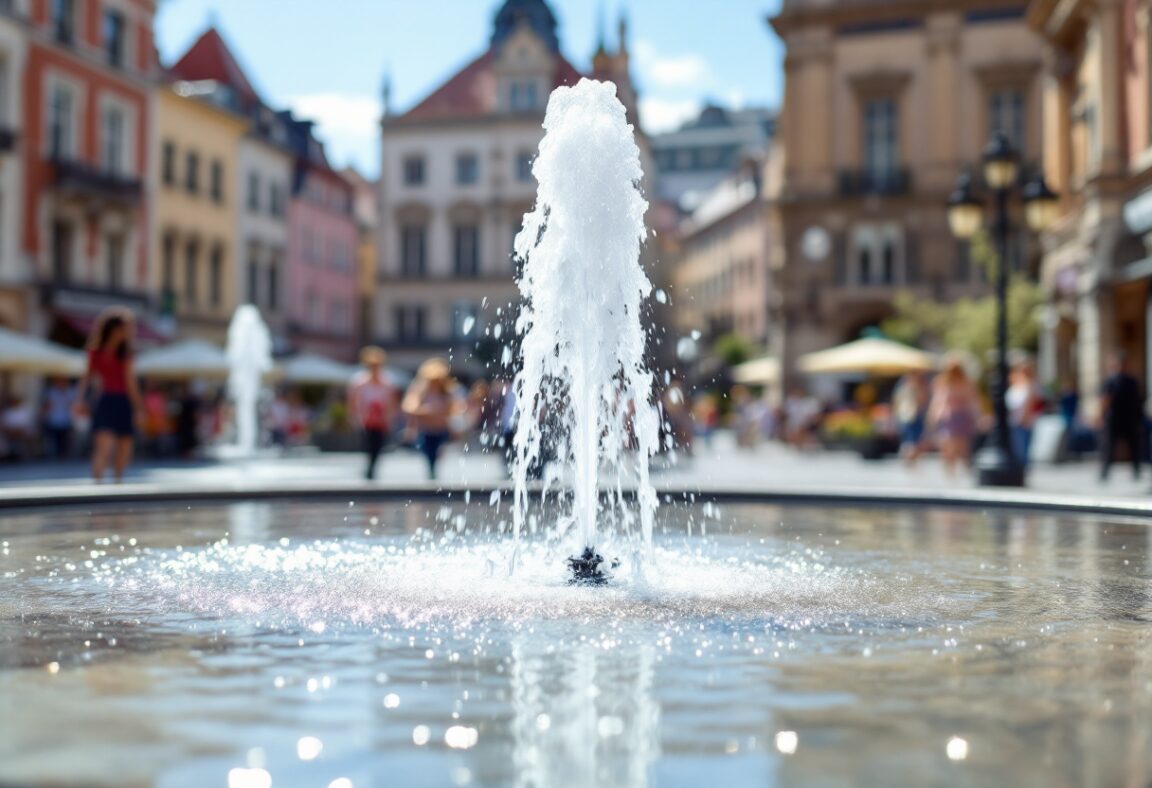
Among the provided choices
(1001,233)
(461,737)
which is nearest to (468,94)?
(1001,233)

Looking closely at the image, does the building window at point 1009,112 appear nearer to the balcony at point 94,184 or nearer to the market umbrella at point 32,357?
the balcony at point 94,184

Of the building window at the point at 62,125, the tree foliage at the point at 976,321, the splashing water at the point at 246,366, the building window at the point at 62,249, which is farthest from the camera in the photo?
the building window at the point at 62,249

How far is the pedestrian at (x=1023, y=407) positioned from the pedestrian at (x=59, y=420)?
17612 mm

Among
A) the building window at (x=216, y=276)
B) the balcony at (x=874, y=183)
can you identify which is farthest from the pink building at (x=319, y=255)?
the balcony at (x=874, y=183)

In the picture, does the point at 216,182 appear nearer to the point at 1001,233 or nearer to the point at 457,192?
the point at 457,192

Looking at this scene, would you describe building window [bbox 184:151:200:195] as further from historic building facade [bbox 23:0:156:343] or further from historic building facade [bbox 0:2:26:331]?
historic building facade [bbox 0:2:26:331]

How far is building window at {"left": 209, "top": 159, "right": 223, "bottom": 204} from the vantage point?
4822 centimetres

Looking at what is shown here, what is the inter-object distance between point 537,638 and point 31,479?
14817mm

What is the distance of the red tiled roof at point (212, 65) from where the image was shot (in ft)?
177

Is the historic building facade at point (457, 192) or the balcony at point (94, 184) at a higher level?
the historic building facade at point (457, 192)

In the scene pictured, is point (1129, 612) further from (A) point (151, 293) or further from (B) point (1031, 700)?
(A) point (151, 293)

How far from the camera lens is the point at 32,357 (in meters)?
24.7

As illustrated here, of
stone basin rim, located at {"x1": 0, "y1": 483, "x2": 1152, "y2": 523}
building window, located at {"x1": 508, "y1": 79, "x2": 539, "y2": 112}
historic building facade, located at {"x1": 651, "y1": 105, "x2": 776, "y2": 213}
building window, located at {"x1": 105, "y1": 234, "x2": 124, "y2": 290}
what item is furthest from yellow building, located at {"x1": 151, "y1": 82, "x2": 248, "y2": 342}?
historic building facade, located at {"x1": 651, "y1": 105, "x2": 776, "y2": 213}

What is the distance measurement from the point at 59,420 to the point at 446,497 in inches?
599
